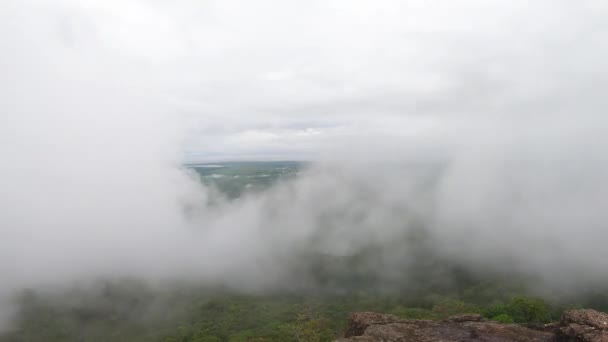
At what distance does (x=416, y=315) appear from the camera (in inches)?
7210

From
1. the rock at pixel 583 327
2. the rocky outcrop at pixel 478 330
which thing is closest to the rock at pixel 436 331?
the rocky outcrop at pixel 478 330

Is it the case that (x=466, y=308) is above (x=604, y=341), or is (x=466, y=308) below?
below

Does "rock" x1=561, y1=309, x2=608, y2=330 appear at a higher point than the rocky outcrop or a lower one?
higher

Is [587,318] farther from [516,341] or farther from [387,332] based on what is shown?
[387,332]

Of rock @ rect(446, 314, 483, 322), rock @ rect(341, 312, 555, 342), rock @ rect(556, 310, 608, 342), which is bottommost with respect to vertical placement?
rock @ rect(446, 314, 483, 322)

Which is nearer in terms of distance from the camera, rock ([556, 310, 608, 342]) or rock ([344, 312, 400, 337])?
rock ([556, 310, 608, 342])

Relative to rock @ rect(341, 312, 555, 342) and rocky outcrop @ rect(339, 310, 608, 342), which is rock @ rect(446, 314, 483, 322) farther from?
rocky outcrop @ rect(339, 310, 608, 342)

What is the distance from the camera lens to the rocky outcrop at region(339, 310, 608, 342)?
4091 cm

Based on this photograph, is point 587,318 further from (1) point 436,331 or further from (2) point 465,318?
(1) point 436,331

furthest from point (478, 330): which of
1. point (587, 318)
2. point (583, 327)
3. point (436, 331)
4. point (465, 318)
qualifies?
point (587, 318)

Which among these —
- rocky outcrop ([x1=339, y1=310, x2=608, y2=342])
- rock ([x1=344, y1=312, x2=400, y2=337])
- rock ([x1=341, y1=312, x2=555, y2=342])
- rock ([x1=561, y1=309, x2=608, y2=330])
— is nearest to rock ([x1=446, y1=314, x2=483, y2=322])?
rock ([x1=341, y1=312, x2=555, y2=342])

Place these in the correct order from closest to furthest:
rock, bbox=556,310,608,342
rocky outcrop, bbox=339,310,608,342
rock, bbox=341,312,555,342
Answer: rock, bbox=556,310,608,342 < rocky outcrop, bbox=339,310,608,342 < rock, bbox=341,312,555,342

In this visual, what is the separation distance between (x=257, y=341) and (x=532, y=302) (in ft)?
340

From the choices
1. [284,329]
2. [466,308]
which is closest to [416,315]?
[466,308]
